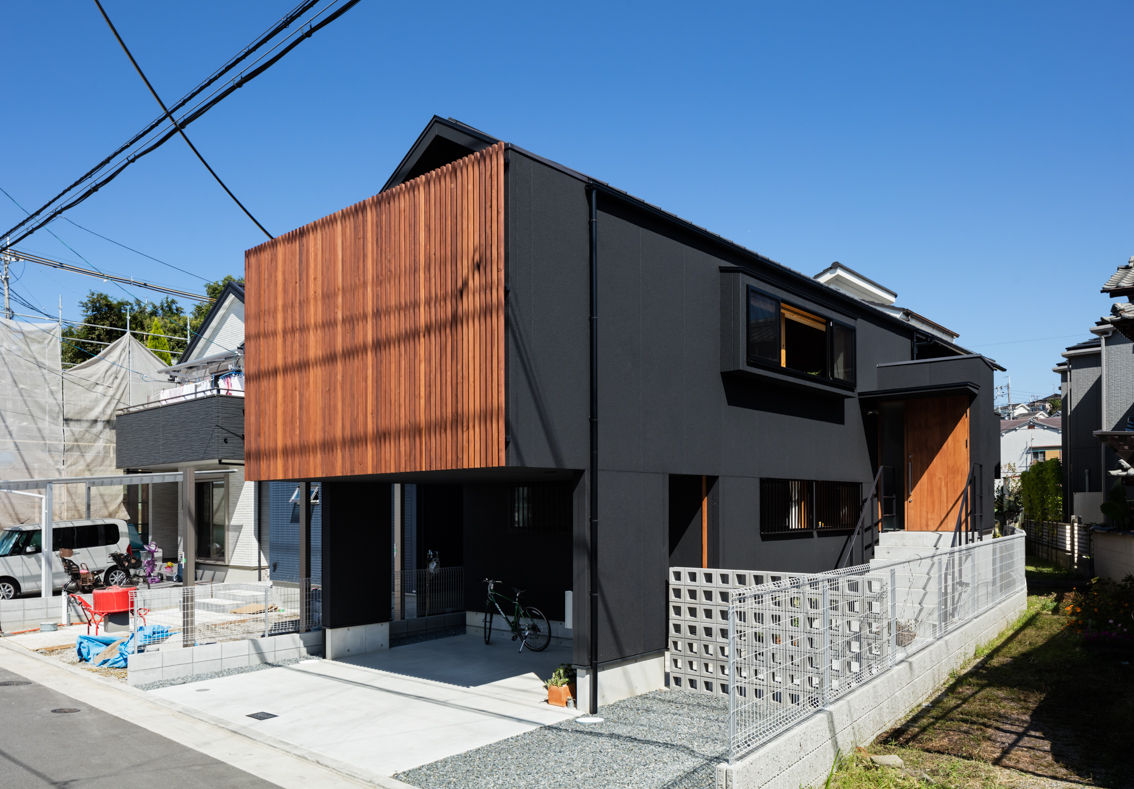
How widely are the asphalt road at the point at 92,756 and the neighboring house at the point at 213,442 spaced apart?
8939mm

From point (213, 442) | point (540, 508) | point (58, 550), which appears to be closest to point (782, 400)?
point (540, 508)

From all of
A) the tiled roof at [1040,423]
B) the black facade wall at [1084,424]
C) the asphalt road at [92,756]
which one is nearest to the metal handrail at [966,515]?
the black facade wall at [1084,424]

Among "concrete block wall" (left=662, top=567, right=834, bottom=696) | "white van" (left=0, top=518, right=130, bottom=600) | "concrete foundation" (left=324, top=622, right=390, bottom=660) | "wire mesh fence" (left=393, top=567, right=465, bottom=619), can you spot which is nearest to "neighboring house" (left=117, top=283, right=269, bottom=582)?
"white van" (left=0, top=518, right=130, bottom=600)

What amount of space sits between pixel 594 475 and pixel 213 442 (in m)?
12.4

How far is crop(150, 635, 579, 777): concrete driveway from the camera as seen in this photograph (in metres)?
8.18

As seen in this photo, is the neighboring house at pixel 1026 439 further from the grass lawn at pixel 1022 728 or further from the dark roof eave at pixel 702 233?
the grass lawn at pixel 1022 728

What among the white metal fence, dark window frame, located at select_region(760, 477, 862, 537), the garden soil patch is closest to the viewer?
the white metal fence

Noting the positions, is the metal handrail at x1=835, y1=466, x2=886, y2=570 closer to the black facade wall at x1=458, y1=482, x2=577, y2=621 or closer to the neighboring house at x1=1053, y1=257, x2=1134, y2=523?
the black facade wall at x1=458, y1=482, x2=577, y2=621

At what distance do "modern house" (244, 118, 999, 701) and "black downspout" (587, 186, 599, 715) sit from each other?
3 cm

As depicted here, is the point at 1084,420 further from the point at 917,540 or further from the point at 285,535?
the point at 285,535

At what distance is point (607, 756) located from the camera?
764 cm

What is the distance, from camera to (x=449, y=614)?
48.7 feet

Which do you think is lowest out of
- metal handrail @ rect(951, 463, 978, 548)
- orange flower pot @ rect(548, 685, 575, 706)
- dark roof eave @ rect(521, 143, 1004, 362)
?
orange flower pot @ rect(548, 685, 575, 706)

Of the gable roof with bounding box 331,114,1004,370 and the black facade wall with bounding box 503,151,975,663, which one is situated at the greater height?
the gable roof with bounding box 331,114,1004,370
